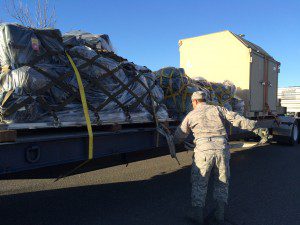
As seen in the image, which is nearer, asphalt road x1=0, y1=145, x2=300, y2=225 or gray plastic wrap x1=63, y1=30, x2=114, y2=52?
gray plastic wrap x1=63, y1=30, x2=114, y2=52

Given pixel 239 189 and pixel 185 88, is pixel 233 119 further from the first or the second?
pixel 239 189

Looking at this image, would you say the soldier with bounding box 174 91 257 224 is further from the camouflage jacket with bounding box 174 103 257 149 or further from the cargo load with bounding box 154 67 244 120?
the cargo load with bounding box 154 67 244 120

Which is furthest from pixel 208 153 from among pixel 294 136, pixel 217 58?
pixel 294 136

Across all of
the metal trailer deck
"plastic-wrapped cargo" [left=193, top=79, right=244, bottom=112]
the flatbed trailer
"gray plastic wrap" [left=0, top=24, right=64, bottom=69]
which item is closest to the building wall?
"plastic-wrapped cargo" [left=193, top=79, right=244, bottom=112]

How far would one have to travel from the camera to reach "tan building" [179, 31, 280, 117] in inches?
325

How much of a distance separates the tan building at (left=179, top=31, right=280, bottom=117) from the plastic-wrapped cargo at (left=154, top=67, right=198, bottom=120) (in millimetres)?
3045

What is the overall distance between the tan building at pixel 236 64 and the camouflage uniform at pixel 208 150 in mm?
4207

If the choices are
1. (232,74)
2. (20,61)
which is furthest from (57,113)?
(232,74)

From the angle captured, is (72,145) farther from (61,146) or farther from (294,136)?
(294,136)

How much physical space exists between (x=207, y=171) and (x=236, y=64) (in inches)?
195

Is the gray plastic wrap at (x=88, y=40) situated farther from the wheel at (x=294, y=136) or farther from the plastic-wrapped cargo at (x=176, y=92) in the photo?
the wheel at (x=294, y=136)

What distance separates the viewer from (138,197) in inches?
210

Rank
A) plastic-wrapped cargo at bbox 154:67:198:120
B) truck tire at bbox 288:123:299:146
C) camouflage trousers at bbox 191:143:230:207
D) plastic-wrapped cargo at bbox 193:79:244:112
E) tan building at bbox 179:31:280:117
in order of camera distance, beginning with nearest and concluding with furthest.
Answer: camouflage trousers at bbox 191:143:230:207 < plastic-wrapped cargo at bbox 154:67:198:120 < plastic-wrapped cargo at bbox 193:79:244:112 < tan building at bbox 179:31:280:117 < truck tire at bbox 288:123:299:146

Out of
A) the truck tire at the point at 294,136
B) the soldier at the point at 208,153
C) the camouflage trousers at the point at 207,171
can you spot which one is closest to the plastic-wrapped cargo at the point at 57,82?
the soldier at the point at 208,153
